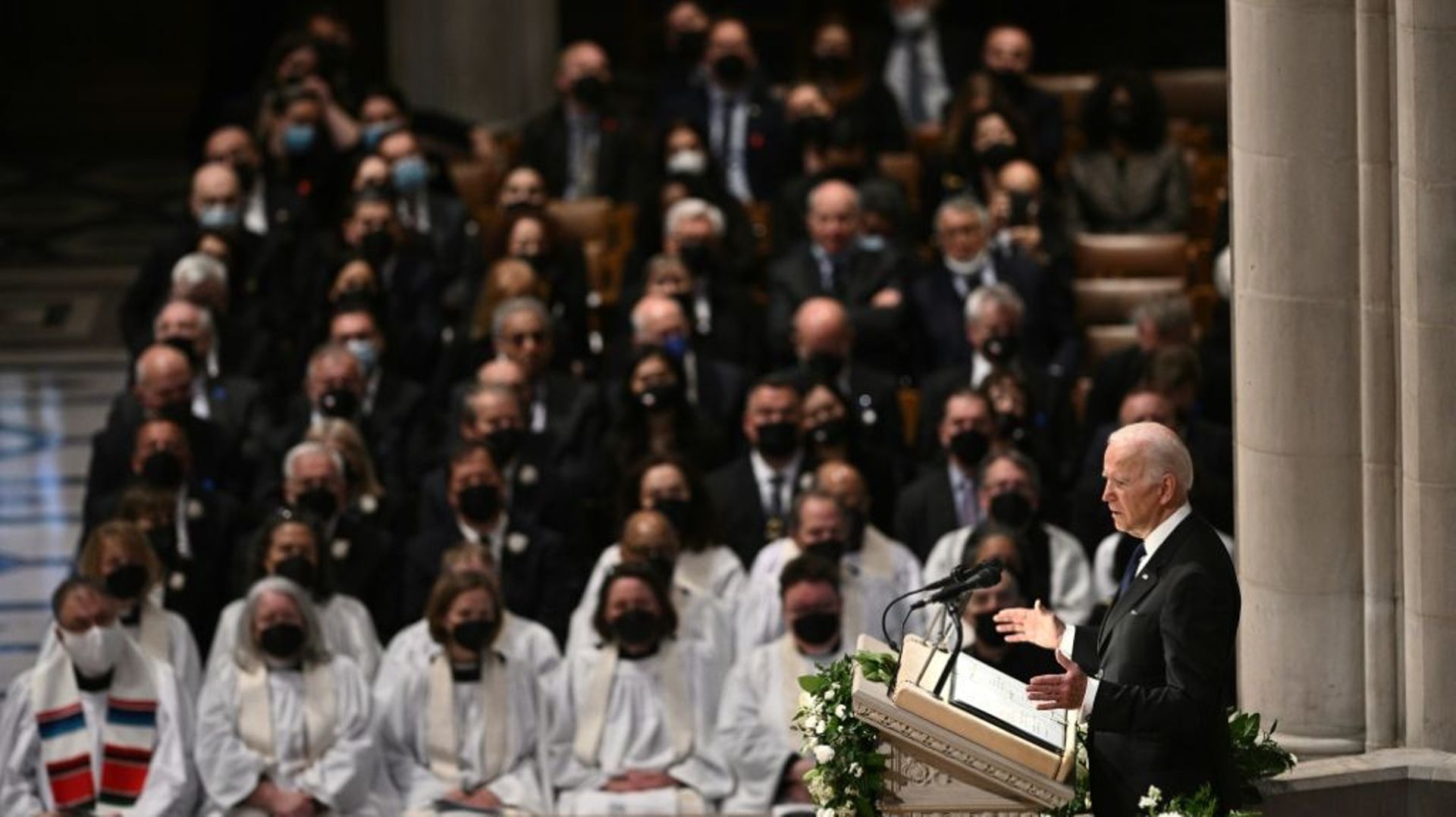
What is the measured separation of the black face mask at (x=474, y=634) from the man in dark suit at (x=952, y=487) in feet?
5.72

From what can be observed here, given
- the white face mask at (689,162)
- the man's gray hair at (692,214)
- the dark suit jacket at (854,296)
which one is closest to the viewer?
the dark suit jacket at (854,296)

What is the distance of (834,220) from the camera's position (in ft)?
45.3

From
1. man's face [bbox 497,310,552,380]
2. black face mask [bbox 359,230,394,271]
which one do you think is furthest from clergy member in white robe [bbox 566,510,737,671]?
black face mask [bbox 359,230,394,271]

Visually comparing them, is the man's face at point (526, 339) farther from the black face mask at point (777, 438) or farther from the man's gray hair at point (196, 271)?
the man's gray hair at point (196, 271)

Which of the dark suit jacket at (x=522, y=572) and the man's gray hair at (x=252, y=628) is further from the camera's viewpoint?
the dark suit jacket at (x=522, y=572)

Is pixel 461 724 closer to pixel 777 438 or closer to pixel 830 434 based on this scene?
pixel 777 438

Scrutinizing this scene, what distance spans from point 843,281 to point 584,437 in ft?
5.22

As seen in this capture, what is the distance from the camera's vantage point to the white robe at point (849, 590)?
1148cm

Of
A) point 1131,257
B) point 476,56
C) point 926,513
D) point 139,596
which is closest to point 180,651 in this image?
point 139,596

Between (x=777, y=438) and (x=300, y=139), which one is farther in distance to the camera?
(x=300, y=139)

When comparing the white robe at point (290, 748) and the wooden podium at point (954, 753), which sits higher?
the wooden podium at point (954, 753)

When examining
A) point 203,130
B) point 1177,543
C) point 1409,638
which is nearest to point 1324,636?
point 1409,638

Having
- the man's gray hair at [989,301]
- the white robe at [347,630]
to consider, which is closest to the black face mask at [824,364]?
the man's gray hair at [989,301]

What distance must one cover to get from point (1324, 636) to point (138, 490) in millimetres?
5481
